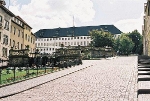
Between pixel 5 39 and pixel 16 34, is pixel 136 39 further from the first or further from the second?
pixel 5 39

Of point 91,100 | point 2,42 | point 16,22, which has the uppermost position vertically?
point 16,22

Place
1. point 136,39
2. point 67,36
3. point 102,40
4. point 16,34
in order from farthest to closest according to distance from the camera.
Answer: point 67,36 < point 136,39 < point 102,40 < point 16,34

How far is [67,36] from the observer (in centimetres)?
15262

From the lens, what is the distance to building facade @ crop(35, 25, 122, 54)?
148 m

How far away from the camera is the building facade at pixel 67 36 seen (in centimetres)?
14838

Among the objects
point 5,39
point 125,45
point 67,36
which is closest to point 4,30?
point 5,39

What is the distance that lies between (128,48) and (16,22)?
72.4 metres

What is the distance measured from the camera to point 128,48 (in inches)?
4326

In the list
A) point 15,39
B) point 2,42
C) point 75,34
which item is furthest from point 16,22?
point 75,34

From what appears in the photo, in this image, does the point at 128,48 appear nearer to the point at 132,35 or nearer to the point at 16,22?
the point at 132,35

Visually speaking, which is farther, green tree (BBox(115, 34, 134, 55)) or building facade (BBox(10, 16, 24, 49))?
Result: green tree (BBox(115, 34, 134, 55))

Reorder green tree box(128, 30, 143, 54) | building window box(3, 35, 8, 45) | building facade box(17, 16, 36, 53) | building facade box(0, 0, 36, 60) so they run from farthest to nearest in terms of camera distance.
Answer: green tree box(128, 30, 143, 54) → building facade box(17, 16, 36, 53) → building window box(3, 35, 8, 45) → building facade box(0, 0, 36, 60)

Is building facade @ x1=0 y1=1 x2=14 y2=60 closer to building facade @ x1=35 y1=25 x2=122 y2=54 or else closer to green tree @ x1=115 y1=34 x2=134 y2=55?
green tree @ x1=115 y1=34 x2=134 y2=55

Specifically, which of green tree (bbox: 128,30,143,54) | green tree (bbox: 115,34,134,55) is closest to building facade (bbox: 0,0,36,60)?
green tree (bbox: 115,34,134,55)
